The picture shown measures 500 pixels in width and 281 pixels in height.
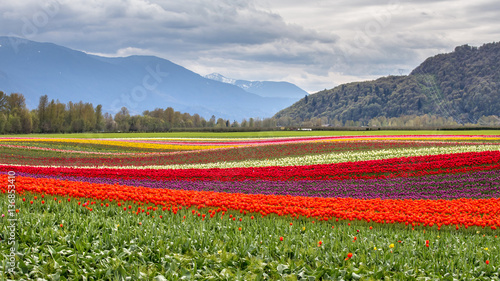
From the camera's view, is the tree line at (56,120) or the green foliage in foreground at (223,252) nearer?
the green foliage in foreground at (223,252)

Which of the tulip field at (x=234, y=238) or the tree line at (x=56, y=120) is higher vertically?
the tree line at (x=56, y=120)

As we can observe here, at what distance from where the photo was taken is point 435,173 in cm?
2277

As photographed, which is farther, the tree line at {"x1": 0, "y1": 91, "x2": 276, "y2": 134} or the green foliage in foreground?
the tree line at {"x1": 0, "y1": 91, "x2": 276, "y2": 134}

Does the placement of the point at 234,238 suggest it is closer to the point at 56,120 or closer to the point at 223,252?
the point at 223,252

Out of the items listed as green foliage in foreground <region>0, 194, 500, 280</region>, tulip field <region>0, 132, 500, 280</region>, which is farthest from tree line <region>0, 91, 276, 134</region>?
green foliage in foreground <region>0, 194, 500, 280</region>

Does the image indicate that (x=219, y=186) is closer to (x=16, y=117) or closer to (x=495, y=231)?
(x=495, y=231)

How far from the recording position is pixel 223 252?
7504 millimetres

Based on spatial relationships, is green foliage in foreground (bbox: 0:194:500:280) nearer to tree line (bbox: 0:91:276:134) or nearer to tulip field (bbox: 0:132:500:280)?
tulip field (bbox: 0:132:500:280)

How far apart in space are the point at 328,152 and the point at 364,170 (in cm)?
1142

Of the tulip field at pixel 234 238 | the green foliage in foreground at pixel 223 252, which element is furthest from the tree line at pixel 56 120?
the green foliage in foreground at pixel 223 252

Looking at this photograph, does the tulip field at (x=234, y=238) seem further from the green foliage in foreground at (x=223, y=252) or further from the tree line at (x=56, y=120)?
the tree line at (x=56, y=120)

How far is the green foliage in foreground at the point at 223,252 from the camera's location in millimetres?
6938

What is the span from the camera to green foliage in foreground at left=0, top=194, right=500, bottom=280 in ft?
22.8

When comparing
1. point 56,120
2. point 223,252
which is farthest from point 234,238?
point 56,120
